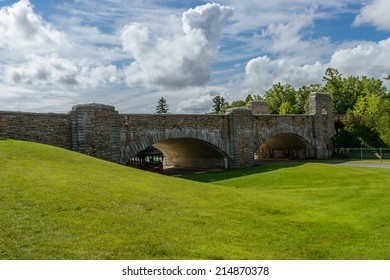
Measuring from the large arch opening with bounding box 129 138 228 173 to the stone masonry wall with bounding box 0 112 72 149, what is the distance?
9699mm

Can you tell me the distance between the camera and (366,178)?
22.2 meters

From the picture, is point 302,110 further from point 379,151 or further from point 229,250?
point 229,250

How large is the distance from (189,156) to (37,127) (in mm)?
20047

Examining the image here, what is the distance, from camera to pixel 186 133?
29.5 m

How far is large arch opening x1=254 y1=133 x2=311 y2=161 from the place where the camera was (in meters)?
42.5

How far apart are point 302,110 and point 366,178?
5093 cm

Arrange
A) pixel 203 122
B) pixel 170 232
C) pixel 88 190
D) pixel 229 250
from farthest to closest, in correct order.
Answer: pixel 203 122
pixel 88 190
pixel 170 232
pixel 229 250

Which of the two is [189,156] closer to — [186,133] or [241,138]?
[241,138]

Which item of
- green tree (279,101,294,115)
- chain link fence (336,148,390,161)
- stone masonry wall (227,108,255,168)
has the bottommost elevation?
chain link fence (336,148,390,161)

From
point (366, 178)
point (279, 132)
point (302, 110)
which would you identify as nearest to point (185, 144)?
point (279, 132)

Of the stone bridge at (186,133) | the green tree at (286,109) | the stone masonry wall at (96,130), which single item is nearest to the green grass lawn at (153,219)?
the stone bridge at (186,133)

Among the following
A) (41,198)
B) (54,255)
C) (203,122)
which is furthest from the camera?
(203,122)

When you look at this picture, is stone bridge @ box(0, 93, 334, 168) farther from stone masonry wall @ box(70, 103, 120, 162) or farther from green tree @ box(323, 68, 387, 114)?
green tree @ box(323, 68, 387, 114)

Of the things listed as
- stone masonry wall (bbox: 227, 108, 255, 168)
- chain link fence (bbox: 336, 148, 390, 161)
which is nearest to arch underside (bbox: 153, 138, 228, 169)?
stone masonry wall (bbox: 227, 108, 255, 168)
